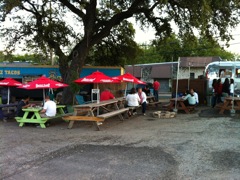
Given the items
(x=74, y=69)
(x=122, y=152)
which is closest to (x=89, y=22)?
(x=74, y=69)

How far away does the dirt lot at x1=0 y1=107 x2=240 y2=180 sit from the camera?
5555 millimetres

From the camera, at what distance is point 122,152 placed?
23.3 feet

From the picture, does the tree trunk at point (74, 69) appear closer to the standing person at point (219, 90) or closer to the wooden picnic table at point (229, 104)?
the standing person at point (219, 90)

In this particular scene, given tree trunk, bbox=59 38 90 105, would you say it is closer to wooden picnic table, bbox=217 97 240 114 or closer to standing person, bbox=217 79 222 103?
standing person, bbox=217 79 222 103

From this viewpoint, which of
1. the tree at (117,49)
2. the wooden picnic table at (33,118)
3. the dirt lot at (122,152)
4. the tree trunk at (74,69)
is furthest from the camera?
the tree at (117,49)

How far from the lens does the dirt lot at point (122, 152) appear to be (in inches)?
219

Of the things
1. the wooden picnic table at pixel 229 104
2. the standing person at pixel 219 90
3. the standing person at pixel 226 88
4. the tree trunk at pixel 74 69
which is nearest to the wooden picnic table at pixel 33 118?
the tree trunk at pixel 74 69

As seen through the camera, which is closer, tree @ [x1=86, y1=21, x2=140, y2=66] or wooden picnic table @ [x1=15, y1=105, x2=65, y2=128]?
wooden picnic table @ [x1=15, y1=105, x2=65, y2=128]

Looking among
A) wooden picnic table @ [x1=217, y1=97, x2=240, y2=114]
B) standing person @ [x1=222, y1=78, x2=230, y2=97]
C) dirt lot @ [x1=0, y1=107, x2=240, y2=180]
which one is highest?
standing person @ [x1=222, y1=78, x2=230, y2=97]

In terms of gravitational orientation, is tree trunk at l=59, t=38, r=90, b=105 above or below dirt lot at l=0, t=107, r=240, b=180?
above

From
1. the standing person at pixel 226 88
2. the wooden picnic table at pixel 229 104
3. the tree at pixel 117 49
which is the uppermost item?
the tree at pixel 117 49

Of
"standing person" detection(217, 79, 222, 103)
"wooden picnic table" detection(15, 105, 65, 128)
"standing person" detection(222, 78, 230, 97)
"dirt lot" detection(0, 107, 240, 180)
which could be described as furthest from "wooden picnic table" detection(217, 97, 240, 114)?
"wooden picnic table" detection(15, 105, 65, 128)

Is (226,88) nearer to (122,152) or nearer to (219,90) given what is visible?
(219,90)

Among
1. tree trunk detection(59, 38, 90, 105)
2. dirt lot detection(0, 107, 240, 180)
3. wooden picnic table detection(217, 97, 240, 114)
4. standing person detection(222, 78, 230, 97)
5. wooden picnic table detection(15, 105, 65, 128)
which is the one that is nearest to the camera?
dirt lot detection(0, 107, 240, 180)
